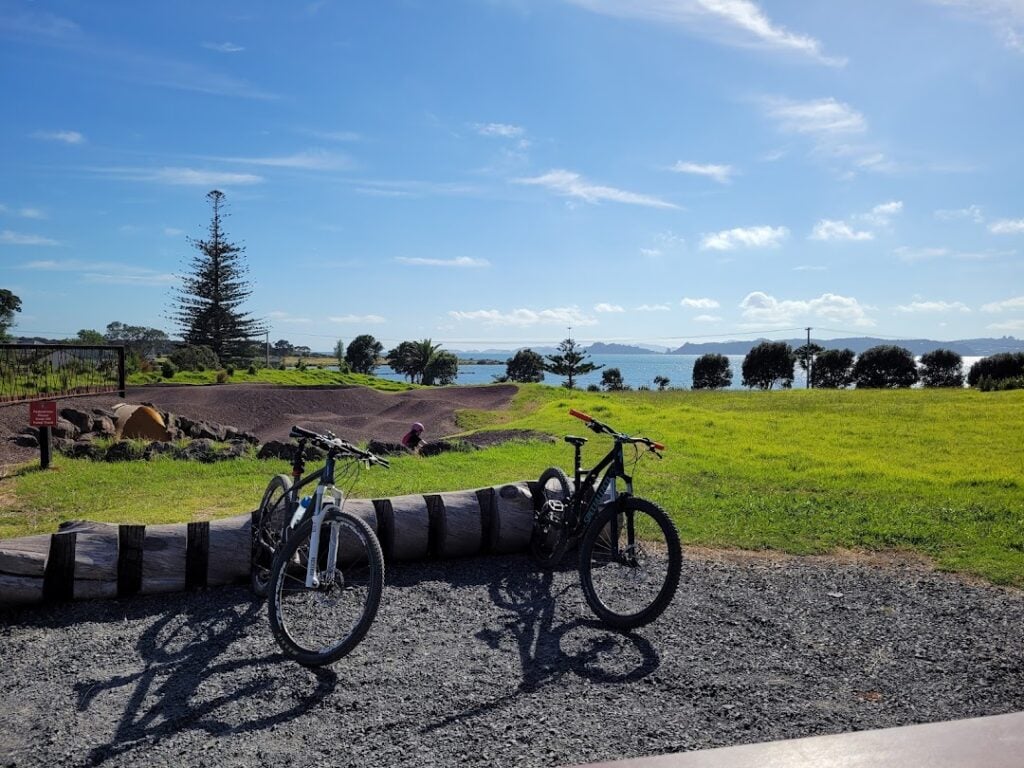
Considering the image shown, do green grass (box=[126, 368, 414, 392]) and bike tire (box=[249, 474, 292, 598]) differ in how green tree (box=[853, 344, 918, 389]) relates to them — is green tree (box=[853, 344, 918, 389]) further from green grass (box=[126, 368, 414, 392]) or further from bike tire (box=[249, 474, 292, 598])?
bike tire (box=[249, 474, 292, 598])

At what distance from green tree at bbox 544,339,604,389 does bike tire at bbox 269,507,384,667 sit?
39.8 metres

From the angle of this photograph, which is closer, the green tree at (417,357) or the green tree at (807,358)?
the green tree at (807,358)

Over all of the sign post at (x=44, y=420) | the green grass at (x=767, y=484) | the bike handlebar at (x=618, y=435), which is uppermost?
the bike handlebar at (x=618, y=435)

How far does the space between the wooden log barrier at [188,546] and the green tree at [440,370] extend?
3992 cm

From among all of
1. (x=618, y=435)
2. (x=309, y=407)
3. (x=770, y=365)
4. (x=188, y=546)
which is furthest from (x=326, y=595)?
(x=770, y=365)

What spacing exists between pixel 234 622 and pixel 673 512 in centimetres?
448

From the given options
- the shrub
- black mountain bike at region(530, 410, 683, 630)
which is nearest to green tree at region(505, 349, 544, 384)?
the shrub

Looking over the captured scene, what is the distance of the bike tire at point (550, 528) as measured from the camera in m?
5.38

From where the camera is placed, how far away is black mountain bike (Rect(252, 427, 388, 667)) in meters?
3.85

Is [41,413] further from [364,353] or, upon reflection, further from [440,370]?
[364,353]

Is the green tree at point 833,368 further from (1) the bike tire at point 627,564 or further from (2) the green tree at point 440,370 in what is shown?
(1) the bike tire at point 627,564

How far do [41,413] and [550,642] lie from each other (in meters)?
8.92

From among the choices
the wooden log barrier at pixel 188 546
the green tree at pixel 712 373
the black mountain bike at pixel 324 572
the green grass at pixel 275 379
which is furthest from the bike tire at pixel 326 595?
the green tree at pixel 712 373

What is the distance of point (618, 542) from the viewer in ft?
15.7
